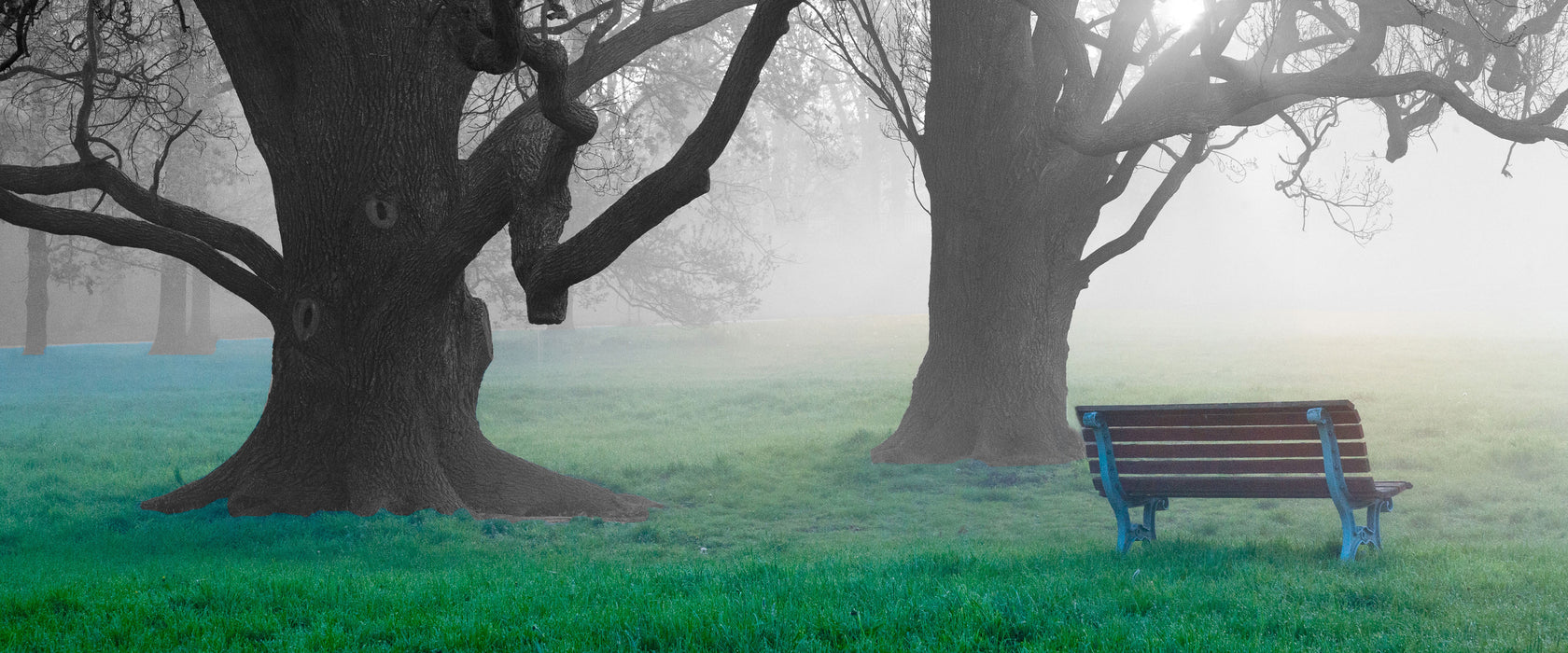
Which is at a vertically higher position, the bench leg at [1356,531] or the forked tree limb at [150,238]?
the forked tree limb at [150,238]

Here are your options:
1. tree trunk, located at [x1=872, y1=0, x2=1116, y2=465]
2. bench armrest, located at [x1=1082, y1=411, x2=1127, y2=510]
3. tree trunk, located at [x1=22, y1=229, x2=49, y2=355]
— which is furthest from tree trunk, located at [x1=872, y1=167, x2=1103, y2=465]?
tree trunk, located at [x1=22, y1=229, x2=49, y2=355]

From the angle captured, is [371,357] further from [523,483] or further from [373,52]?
[373,52]

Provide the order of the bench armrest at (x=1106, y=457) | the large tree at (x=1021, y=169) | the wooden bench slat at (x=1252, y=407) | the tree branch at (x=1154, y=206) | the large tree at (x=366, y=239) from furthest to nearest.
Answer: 1. the tree branch at (x=1154, y=206)
2. the large tree at (x=1021, y=169)
3. the large tree at (x=366, y=239)
4. the bench armrest at (x=1106, y=457)
5. the wooden bench slat at (x=1252, y=407)

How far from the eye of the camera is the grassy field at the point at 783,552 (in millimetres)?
4695

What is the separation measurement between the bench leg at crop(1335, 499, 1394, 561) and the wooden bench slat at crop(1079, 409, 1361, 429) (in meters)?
0.47

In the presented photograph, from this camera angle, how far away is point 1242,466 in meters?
6.54

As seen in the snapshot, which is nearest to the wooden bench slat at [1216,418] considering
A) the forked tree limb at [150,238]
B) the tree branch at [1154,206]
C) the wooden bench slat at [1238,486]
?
the wooden bench slat at [1238,486]

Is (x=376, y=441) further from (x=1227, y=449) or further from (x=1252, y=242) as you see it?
(x=1252, y=242)

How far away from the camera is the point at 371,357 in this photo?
361 inches

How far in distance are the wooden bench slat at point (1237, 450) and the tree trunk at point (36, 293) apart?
1201 inches

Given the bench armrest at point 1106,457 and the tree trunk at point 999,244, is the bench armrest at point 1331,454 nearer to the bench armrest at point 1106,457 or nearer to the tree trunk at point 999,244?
the bench armrest at point 1106,457

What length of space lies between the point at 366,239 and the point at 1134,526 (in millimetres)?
6039

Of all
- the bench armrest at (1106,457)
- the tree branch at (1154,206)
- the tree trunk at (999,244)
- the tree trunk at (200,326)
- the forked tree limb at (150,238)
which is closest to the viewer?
the bench armrest at (1106,457)

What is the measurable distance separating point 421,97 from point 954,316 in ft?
19.0
